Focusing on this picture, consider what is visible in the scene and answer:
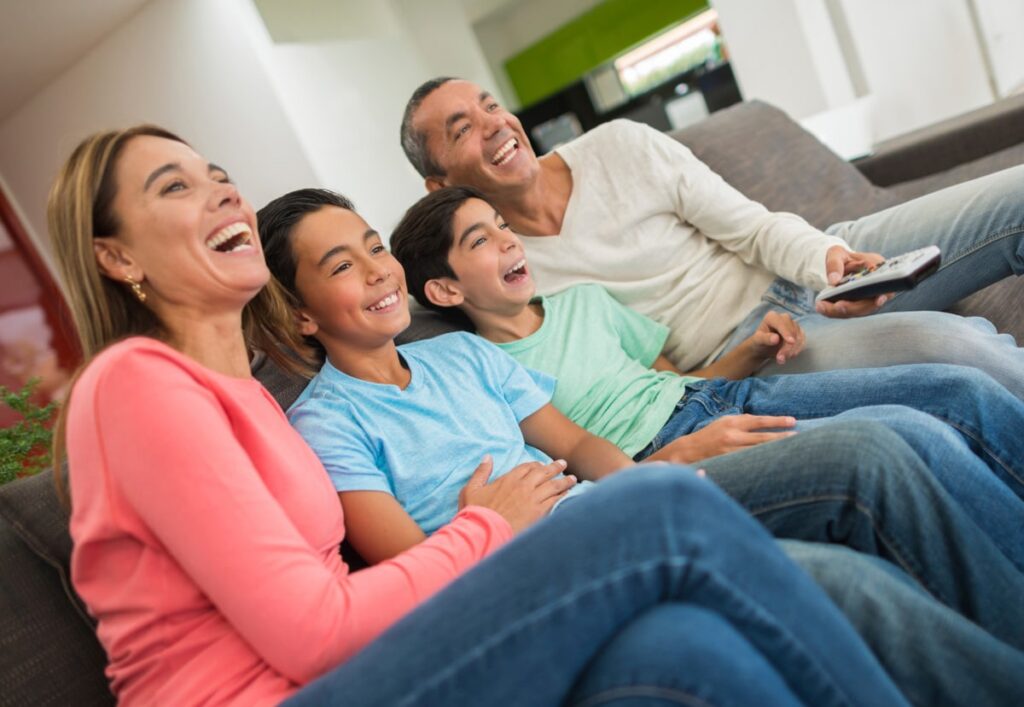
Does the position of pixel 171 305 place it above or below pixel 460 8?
below

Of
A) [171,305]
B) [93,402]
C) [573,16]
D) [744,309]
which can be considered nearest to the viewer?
[93,402]

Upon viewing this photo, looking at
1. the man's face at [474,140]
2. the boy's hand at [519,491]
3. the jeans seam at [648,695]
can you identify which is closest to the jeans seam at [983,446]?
the boy's hand at [519,491]

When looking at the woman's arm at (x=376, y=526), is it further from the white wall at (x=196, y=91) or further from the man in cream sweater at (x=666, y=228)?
the white wall at (x=196, y=91)

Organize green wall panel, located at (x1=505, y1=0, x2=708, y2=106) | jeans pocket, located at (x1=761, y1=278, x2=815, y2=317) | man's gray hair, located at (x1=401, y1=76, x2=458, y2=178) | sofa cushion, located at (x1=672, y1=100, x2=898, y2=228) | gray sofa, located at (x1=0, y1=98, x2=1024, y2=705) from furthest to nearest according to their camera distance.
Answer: green wall panel, located at (x1=505, y1=0, x2=708, y2=106), sofa cushion, located at (x1=672, y1=100, x2=898, y2=228), man's gray hair, located at (x1=401, y1=76, x2=458, y2=178), jeans pocket, located at (x1=761, y1=278, x2=815, y2=317), gray sofa, located at (x1=0, y1=98, x2=1024, y2=705)

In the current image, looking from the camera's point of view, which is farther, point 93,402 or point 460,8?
point 460,8

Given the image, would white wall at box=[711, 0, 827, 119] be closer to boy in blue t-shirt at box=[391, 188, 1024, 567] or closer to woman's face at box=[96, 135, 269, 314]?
boy in blue t-shirt at box=[391, 188, 1024, 567]

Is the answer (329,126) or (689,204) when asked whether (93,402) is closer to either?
(689,204)

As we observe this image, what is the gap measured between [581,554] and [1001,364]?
960mm

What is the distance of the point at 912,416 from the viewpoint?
104 cm

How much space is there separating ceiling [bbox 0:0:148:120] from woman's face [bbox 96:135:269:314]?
3.95 m

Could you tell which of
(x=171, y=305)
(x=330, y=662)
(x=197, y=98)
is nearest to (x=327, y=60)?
(x=197, y=98)

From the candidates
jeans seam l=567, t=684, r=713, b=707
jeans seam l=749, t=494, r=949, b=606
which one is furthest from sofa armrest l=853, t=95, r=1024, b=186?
jeans seam l=567, t=684, r=713, b=707

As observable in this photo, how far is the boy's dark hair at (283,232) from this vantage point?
1.24 m

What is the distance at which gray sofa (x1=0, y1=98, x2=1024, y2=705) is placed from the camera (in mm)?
925
